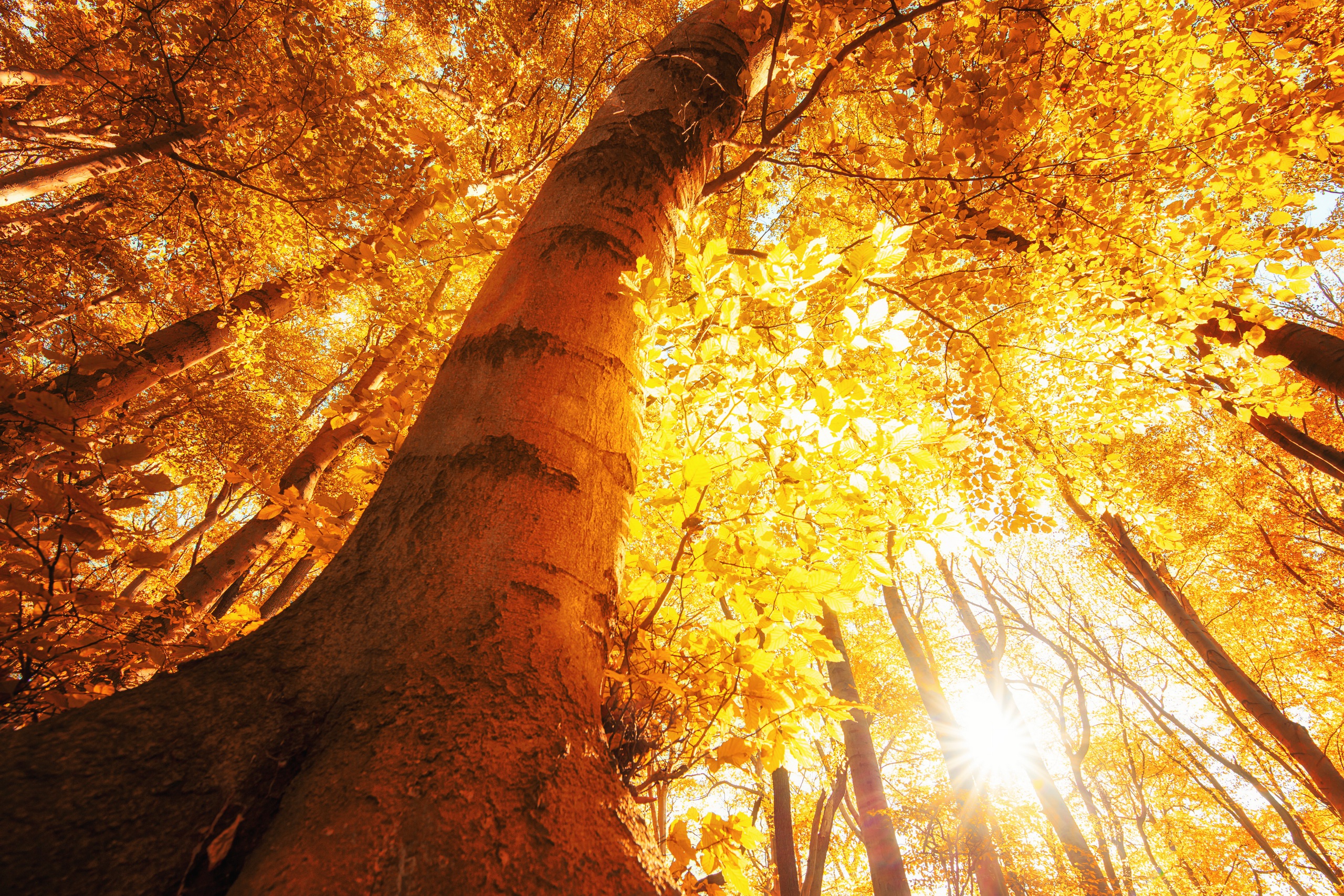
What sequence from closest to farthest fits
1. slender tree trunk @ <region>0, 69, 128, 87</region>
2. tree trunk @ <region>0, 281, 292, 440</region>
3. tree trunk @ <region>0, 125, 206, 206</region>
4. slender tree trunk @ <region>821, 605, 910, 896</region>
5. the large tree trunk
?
the large tree trunk < tree trunk @ <region>0, 281, 292, 440</region> < tree trunk @ <region>0, 125, 206, 206</region> < slender tree trunk @ <region>821, 605, 910, 896</region> < slender tree trunk @ <region>0, 69, 128, 87</region>

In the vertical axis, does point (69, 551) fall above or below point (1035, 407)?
below

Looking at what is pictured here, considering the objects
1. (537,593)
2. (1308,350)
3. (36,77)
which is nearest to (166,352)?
(36,77)

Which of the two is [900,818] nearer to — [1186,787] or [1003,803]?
[1003,803]

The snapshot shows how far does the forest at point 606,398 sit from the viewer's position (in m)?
0.58

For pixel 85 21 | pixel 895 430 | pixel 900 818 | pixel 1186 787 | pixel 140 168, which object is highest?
pixel 85 21

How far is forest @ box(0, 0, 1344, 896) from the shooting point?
58cm

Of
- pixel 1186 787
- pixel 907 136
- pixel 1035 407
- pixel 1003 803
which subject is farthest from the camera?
pixel 1003 803

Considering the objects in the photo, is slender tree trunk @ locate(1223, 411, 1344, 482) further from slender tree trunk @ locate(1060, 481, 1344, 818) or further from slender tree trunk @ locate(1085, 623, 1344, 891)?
slender tree trunk @ locate(1085, 623, 1344, 891)

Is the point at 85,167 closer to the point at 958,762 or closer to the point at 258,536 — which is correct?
the point at 258,536

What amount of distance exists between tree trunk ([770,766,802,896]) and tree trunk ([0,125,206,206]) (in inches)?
321

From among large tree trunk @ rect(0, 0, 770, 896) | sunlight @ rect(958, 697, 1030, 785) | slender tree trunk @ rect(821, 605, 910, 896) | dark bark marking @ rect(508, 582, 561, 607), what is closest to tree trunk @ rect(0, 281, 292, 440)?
large tree trunk @ rect(0, 0, 770, 896)

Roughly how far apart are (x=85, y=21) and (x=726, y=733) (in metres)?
10.4

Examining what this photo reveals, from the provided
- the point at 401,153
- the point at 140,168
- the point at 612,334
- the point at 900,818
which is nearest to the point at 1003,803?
the point at 900,818

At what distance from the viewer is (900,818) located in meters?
10.6
